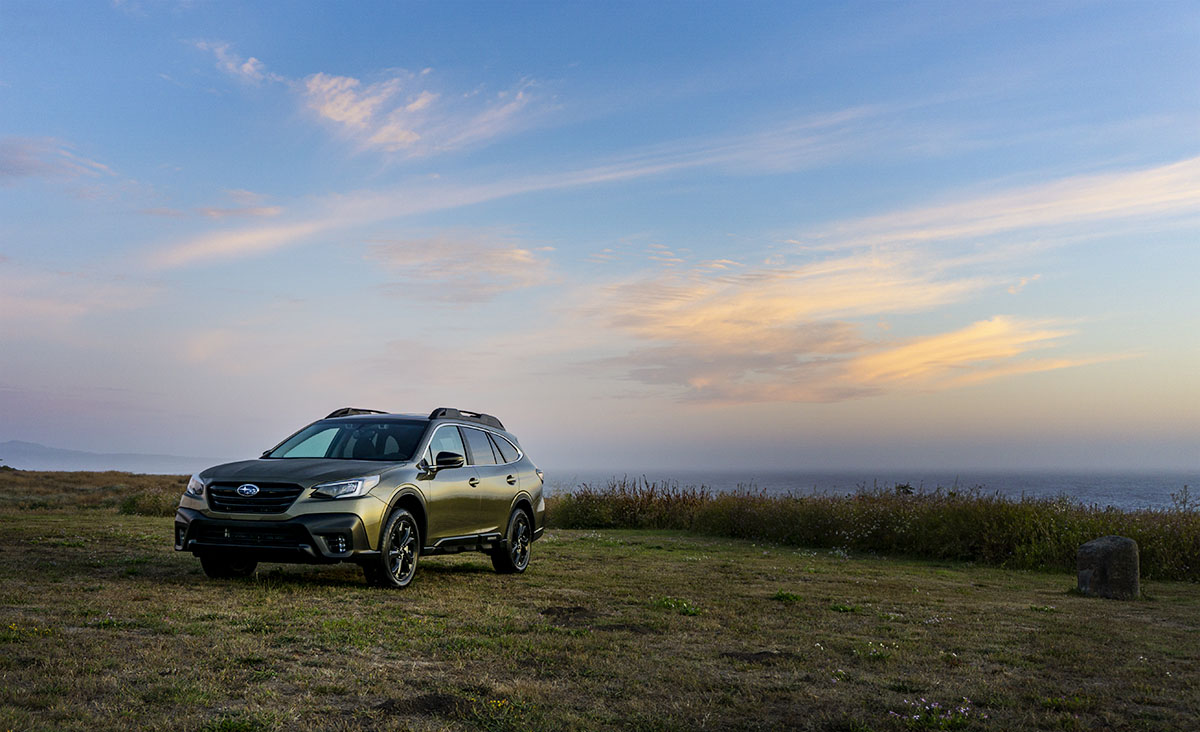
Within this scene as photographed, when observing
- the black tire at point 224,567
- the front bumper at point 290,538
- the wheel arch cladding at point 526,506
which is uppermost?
the wheel arch cladding at point 526,506

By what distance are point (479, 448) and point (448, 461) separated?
1.41 m

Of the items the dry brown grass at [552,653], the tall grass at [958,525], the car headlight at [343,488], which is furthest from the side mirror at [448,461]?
the tall grass at [958,525]

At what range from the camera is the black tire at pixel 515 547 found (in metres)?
12.3

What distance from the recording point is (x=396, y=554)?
1030cm

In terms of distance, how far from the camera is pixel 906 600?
11500mm

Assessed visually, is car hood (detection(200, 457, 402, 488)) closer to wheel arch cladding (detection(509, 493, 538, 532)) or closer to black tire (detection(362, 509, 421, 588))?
black tire (detection(362, 509, 421, 588))

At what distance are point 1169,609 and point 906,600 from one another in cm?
339

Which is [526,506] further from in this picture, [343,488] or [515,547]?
[343,488]

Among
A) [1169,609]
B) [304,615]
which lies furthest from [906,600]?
[304,615]

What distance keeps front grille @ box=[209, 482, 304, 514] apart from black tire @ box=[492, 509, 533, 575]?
3.31 metres

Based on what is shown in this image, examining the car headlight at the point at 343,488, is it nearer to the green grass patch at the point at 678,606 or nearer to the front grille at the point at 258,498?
the front grille at the point at 258,498

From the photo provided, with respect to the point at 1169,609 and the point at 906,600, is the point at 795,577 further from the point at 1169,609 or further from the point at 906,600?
the point at 1169,609

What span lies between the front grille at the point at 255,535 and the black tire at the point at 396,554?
831mm

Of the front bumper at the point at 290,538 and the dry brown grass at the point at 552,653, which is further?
the front bumper at the point at 290,538
